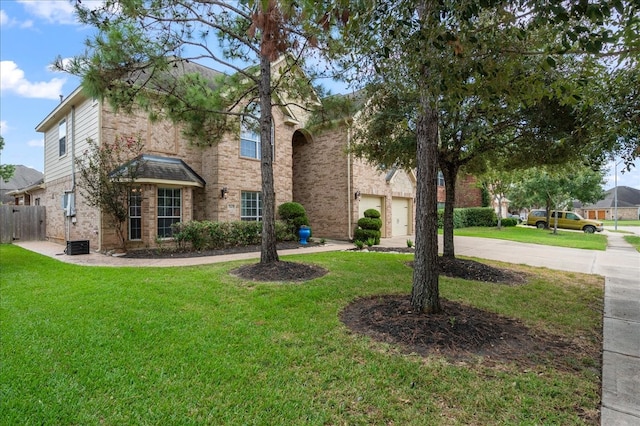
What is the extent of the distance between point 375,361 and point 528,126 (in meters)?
6.18

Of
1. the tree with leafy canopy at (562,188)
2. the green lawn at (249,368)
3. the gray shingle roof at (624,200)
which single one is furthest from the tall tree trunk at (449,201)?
the gray shingle roof at (624,200)

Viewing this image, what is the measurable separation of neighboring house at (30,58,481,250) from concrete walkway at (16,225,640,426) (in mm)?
1739

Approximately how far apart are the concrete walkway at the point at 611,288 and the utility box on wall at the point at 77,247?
0.26 m

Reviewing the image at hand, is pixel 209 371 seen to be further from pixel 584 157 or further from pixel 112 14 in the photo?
pixel 584 157

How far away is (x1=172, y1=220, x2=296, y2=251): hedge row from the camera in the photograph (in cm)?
1138

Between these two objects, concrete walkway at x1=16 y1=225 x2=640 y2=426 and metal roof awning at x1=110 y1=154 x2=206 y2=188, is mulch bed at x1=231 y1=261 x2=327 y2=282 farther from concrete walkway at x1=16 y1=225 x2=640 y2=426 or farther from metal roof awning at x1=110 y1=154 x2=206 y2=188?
metal roof awning at x1=110 y1=154 x2=206 y2=188

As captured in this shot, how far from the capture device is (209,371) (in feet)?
10.2

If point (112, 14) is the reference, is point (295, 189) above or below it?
below

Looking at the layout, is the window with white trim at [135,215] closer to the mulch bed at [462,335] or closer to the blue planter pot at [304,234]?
the blue planter pot at [304,234]

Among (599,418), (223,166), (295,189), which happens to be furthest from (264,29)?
(295,189)

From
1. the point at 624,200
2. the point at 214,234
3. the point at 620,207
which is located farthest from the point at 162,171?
the point at 624,200

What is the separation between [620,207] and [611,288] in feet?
223

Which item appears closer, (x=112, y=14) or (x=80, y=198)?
(x=112, y=14)

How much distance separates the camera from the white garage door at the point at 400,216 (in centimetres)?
1817
